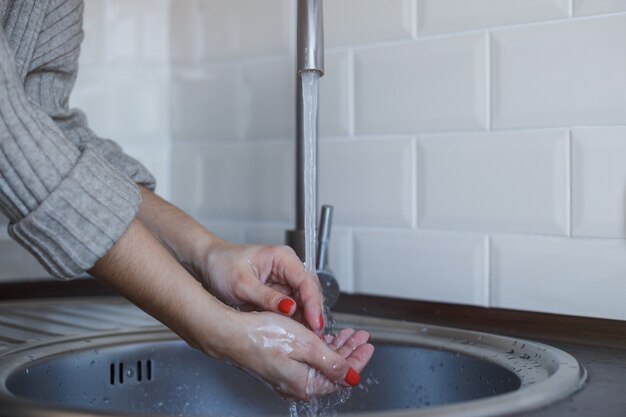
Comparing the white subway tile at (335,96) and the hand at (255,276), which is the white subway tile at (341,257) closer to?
the white subway tile at (335,96)

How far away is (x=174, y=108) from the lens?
1374mm

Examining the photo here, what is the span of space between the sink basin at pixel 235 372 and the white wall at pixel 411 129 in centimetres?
13

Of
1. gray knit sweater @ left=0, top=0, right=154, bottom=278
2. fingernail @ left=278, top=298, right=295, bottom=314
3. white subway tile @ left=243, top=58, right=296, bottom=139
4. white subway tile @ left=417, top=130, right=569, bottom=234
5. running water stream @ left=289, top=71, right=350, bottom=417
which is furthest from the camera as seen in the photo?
white subway tile @ left=243, top=58, right=296, bottom=139

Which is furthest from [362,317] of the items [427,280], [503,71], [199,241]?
[503,71]

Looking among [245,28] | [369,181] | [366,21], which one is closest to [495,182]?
[369,181]

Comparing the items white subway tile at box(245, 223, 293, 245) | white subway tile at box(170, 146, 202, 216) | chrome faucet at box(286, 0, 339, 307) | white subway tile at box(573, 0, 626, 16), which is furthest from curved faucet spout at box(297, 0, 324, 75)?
white subway tile at box(170, 146, 202, 216)

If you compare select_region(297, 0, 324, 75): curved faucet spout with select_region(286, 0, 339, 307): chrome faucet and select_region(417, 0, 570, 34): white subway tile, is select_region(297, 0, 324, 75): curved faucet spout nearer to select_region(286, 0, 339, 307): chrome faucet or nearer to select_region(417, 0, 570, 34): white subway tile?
select_region(286, 0, 339, 307): chrome faucet

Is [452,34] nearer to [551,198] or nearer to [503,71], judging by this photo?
[503,71]

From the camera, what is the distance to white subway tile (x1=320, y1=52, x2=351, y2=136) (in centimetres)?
112

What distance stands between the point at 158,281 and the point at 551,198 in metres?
0.49

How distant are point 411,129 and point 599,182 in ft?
0.84

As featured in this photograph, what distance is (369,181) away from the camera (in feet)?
3.60

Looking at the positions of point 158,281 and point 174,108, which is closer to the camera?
point 158,281

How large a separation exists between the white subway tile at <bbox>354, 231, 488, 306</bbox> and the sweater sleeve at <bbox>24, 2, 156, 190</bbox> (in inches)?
12.3
